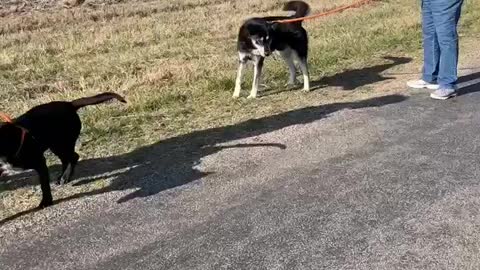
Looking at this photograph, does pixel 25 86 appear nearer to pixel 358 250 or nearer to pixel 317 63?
pixel 317 63

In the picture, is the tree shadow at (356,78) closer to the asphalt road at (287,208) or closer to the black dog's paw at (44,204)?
the asphalt road at (287,208)

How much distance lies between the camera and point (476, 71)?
804cm

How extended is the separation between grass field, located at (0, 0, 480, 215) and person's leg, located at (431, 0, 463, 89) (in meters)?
0.87

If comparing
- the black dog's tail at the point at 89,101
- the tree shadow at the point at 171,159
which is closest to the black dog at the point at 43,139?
the black dog's tail at the point at 89,101

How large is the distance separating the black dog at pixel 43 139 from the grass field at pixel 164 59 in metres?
0.68

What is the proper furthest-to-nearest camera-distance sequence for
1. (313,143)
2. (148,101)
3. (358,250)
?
(148,101), (313,143), (358,250)

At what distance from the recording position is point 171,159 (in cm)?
515

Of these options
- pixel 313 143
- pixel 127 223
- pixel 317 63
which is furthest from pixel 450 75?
pixel 127 223

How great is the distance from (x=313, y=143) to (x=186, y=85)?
3.43 metres

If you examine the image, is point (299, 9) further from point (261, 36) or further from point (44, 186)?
point (44, 186)

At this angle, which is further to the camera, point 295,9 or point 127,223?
point 295,9

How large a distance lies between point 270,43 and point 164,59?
4.44m

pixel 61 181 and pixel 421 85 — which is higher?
pixel 61 181

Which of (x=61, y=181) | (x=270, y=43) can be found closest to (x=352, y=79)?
(x=270, y=43)
